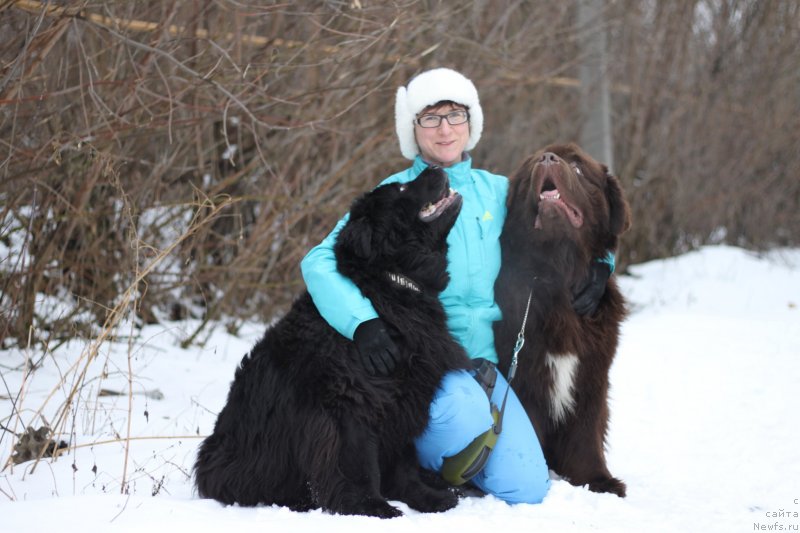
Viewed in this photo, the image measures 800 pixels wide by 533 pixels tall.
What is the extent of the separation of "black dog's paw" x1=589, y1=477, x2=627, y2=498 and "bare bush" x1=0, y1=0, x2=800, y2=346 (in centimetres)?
195

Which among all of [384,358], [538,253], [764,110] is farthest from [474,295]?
[764,110]

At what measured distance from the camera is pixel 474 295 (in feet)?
11.4

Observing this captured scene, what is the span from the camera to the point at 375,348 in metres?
2.88

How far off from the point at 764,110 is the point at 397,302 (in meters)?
9.79

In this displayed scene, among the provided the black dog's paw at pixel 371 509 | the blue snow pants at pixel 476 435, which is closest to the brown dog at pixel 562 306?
the blue snow pants at pixel 476 435

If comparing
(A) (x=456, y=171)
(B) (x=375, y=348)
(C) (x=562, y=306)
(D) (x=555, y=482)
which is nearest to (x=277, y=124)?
(A) (x=456, y=171)

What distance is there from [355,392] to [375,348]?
0.57ft

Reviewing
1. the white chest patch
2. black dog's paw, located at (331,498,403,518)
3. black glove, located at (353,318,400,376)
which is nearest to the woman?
black glove, located at (353,318,400,376)

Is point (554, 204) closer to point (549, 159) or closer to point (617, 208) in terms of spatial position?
point (549, 159)

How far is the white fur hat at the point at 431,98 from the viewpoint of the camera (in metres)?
3.63

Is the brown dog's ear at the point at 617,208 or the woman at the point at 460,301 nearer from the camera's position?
the woman at the point at 460,301

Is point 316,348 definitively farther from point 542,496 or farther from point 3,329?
point 3,329

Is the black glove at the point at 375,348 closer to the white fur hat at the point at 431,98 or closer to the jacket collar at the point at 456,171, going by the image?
the jacket collar at the point at 456,171

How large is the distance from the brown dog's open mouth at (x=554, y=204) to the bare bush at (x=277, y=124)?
1.11 metres
